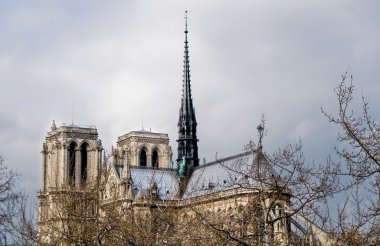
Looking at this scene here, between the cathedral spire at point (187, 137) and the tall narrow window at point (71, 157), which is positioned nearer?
the cathedral spire at point (187, 137)

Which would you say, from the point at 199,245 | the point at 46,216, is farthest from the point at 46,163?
the point at 199,245

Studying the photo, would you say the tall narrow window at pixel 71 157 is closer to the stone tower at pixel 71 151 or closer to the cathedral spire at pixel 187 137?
the stone tower at pixel 71 151

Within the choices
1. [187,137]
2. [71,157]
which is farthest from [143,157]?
[187,137]

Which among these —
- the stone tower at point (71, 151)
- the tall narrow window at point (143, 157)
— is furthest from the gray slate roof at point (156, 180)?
the stone tower at point (71, 151)

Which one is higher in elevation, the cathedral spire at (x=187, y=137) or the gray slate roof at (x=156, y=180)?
the cathedral spire at (x=187, y=137)

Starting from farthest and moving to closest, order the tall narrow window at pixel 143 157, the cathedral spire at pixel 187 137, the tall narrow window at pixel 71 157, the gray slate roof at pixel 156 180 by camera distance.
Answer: the tall narrow window at pixel 143 157 < the tall narrow window at pixel 71 157 < the cathedral spire at pixel 187 137 < the gray slate roof at pixel 156 180

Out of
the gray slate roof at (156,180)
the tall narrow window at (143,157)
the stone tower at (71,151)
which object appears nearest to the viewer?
the gray slate roof at (156,180)

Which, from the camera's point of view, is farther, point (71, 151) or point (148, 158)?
point (71, 151)

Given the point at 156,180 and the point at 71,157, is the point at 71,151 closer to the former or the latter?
the point at 71,157

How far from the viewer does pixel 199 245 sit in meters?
31.5

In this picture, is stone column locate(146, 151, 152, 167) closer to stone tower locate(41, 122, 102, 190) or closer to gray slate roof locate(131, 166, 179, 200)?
stone tower locate(41, 122, 102, 190)

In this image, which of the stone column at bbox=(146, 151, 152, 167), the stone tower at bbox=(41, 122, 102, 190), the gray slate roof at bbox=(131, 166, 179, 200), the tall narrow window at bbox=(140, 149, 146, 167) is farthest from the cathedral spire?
the stone tower at bbox=(41, 122, 102, 190)

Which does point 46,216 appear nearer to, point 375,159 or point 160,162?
point 375,159

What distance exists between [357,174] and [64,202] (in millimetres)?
21974
